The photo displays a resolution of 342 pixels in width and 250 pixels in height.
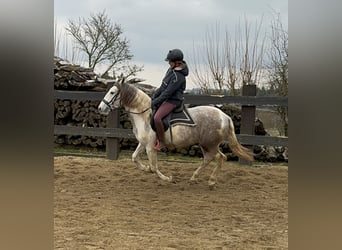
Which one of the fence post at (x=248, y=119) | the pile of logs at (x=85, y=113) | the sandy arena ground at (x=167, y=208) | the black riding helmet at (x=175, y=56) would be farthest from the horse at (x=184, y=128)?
the pile of logs at (x=85, y=113)

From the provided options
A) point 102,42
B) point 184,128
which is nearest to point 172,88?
point 184,128

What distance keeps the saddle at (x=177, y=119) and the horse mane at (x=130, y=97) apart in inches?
9.0

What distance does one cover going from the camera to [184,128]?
347 centimetres

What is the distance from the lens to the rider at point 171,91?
3396 millimetres

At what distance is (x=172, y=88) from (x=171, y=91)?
0.08ft

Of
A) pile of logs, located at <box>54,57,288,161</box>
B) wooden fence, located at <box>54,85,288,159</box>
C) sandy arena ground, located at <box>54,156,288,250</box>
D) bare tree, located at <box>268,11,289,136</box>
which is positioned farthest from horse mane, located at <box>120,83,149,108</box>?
bare tree, located at <box>268,11,289,136</box>

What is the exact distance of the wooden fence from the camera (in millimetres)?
4301

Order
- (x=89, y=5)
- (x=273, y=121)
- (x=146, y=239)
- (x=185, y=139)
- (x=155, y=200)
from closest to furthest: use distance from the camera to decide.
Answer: (x=146, y=239) → (x=155, y=200) → (x=185, y=139) → (x=273, y=121) → (x=89, y=5)

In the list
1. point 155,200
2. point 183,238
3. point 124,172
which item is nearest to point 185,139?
point 155,200

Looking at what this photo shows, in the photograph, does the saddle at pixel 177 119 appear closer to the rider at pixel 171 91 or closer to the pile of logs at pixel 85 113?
the rider at pixel 171 91
